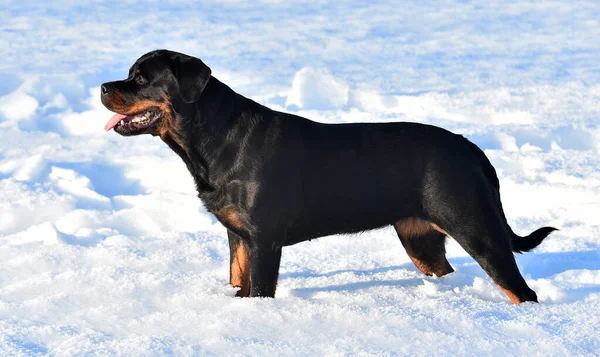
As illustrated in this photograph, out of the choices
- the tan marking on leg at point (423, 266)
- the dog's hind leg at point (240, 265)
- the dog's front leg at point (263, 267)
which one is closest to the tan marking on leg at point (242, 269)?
the dog's hind leg at point (240, 265)

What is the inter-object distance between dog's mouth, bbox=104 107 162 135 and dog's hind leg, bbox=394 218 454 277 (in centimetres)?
142

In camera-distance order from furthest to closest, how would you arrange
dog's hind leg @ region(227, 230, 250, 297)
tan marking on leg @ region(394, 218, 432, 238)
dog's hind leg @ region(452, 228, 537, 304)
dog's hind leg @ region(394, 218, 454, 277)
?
dog's hind leg @ region(394, 218, 454, 277)
dog's hind leg @ region(227, 230, 250, 297)
tan marking on leg @ region(394, 218, 432, 238)
dog's hind leg @ region(452, 228, 537, 304)

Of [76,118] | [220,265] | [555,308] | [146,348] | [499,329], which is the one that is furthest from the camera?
[76,118]

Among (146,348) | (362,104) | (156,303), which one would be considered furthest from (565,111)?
(146,348)

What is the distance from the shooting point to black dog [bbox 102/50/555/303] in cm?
400

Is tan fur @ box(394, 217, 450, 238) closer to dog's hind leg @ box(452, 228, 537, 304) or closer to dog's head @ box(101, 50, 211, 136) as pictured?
dog's hind leg @ box(452, 228, 537, 304)

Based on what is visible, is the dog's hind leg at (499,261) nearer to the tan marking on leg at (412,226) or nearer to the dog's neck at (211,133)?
the tan marking on leg at (412,226)

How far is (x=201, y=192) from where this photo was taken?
4.13 meters

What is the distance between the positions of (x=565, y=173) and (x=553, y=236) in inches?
65.6

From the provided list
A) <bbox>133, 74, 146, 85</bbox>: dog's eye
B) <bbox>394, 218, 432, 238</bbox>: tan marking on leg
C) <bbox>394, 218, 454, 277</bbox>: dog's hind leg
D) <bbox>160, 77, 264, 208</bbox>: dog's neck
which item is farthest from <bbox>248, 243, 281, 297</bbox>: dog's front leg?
<bbox>133, 74, 146, 85</bbox>: dog's eye

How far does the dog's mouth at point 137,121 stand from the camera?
13.2ft

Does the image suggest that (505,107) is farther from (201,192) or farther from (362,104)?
(201,192)

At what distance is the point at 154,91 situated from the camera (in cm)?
400

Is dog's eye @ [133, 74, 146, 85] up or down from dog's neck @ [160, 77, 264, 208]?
up
